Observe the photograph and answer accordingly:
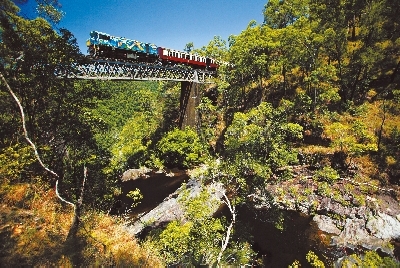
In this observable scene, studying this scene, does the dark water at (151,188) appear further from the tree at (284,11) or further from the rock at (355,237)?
the tree at (284,11)

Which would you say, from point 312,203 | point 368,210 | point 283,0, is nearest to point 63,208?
point 312,203

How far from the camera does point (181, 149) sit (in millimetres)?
30328

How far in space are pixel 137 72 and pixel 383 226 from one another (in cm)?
2453

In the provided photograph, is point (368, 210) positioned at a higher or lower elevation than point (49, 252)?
lower

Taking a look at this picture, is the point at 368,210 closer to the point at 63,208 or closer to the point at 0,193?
the point at 63,208

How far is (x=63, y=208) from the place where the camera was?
10.7 meters

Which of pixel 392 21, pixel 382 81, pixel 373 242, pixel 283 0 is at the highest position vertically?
pixel 283 0

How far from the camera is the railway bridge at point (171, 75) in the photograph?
22.9m

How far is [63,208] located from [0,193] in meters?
2.34

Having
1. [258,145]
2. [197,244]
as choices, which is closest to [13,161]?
[197,244]

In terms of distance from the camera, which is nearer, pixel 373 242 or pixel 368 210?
pixel 373 242

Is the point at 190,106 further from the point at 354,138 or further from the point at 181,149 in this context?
the point at 354,138

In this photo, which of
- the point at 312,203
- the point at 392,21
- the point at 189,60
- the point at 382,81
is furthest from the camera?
the point at 189,60

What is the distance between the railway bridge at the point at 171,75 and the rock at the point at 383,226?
2186cm
